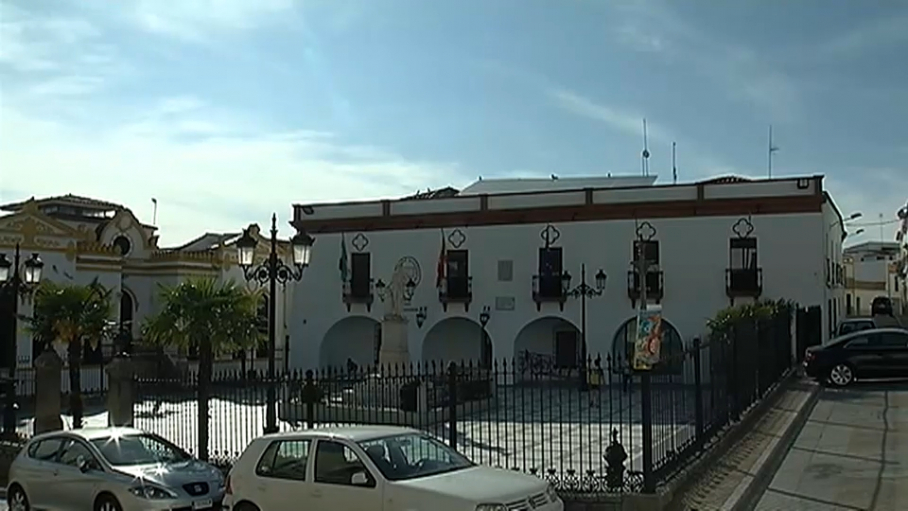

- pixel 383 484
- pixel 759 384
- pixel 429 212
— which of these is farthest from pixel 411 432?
pixel 429 212

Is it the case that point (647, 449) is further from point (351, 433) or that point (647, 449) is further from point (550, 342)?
point (550, 342)

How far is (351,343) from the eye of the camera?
1564 inches

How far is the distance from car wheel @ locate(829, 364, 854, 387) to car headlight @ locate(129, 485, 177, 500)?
657 inches

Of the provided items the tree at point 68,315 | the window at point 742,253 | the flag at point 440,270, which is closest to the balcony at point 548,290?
the flag at point 440,270

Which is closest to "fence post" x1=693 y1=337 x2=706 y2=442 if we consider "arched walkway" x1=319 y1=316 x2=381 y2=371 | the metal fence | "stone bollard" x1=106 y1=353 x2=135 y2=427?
the metal fence

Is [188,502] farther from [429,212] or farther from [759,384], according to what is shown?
[429,212]

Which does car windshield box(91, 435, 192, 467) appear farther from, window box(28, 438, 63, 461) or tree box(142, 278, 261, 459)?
tree box(142, 278, 261, 459)

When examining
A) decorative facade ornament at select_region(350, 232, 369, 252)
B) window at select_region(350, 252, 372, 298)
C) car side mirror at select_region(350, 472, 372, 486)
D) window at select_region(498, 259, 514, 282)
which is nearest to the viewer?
car side mirror at select_region(350, 472, 372, 486)

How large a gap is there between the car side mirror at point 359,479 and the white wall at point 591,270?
2558 centimetres

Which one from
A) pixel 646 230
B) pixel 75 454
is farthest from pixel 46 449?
pixel 646 230

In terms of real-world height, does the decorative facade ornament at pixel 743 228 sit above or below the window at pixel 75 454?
above

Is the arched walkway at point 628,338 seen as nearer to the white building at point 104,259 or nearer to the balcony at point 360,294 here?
the balcony at point 360,294

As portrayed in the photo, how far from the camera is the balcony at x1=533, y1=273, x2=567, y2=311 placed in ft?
114

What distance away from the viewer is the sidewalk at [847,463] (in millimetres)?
10766
